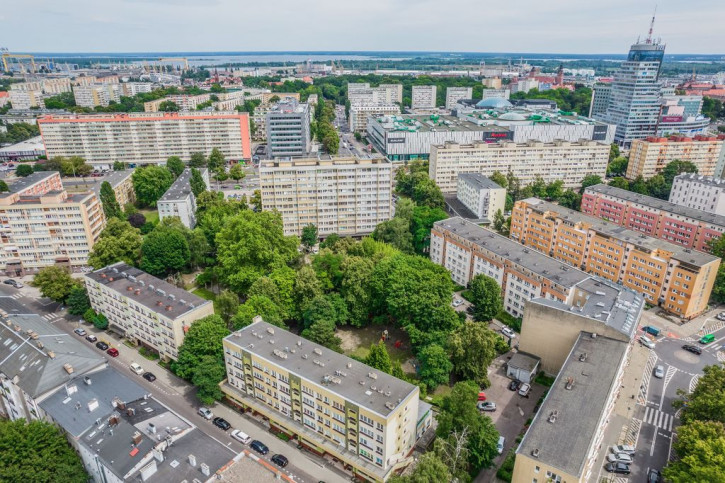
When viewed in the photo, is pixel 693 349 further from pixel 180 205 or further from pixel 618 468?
pixel 180 205

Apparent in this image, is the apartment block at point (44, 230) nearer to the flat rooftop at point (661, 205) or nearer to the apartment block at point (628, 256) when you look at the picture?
the apartment block at point (628, 256)

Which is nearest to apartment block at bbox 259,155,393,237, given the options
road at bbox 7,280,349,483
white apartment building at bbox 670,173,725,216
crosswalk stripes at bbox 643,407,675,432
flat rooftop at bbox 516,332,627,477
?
road at bbox 7,280,349,483

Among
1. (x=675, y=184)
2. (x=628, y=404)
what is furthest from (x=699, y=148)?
(x=628, y=404)

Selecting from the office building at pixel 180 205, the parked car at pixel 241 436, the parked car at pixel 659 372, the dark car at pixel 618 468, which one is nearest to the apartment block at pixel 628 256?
the parked car at pixel 659 372

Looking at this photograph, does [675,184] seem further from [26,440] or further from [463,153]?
[26,440]

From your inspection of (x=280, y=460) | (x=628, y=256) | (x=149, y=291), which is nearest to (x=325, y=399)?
(x=280, y=460)

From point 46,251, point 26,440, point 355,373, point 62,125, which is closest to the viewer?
point 26,440
